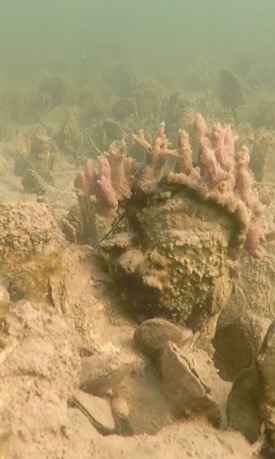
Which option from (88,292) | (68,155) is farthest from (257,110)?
(88,292)

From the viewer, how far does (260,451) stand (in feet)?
6.69

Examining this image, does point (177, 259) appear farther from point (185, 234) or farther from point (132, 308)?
point (132, 308)

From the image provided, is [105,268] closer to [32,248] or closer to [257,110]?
[32,248]

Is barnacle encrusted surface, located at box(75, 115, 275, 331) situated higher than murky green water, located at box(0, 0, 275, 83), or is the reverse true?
murky green water, located at box(0, 0, 275, 83)

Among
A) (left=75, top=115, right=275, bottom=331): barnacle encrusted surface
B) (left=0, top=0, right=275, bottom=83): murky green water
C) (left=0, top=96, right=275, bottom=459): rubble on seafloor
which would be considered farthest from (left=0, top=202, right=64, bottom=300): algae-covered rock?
(left=0, top=0, right=275, bottom=83): murky green water

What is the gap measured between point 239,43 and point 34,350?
36.2 m

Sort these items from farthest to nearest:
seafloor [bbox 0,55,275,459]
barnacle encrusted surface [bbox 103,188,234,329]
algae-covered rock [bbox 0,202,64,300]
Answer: barnacle encrusted surface [bbox 103,188,234,329]
algae-covered rock [bbox 0,202,64,300]
seafloor [bbox 0,55,275,459]

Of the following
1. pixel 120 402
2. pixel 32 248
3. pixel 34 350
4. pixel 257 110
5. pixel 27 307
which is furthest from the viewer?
pixel 257 110

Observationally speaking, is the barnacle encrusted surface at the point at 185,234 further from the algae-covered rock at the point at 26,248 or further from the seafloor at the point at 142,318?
the algae-covered rock at the point at 26,248

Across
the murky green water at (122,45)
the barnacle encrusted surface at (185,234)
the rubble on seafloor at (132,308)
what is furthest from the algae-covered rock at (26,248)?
the murky green water at (122,45)

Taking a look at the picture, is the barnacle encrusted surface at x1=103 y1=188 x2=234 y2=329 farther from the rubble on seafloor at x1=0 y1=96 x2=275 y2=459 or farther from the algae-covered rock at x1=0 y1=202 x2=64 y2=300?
the algae-covered rock at x1=0 y1=202 x2=64 y2=300

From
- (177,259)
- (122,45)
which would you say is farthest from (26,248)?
(122,45)

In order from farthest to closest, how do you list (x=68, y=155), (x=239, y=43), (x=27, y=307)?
(x=239, y=43), (x=68, y=155), (x=27, y=307)

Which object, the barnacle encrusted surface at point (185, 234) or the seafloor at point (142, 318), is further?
the barnacle encrusted surface at point (185, 234)
